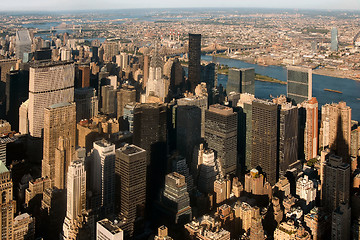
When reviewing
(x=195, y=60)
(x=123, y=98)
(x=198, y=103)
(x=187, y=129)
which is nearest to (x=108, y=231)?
(x=187, y=129)

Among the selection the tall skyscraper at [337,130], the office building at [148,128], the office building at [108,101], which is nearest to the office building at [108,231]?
the office building at [148,128]

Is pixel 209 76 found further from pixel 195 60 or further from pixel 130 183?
pixel 130 183

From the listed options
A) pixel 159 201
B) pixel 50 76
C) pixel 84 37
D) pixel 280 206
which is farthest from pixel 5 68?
pixel 84 37

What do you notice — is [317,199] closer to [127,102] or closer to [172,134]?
[172,134]

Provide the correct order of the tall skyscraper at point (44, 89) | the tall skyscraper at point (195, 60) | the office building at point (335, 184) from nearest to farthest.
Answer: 1. the office building at point (335, 184)
2. the tall skyscraper at point (44, 89)
3. the tall skyscraper at point (195, 60)

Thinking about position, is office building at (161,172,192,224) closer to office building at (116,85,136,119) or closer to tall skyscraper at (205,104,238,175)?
tall skyscraper at (205,104,238,175)

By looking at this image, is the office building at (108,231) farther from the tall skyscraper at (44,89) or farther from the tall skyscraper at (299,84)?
the tall skyscraper at (299,84)
